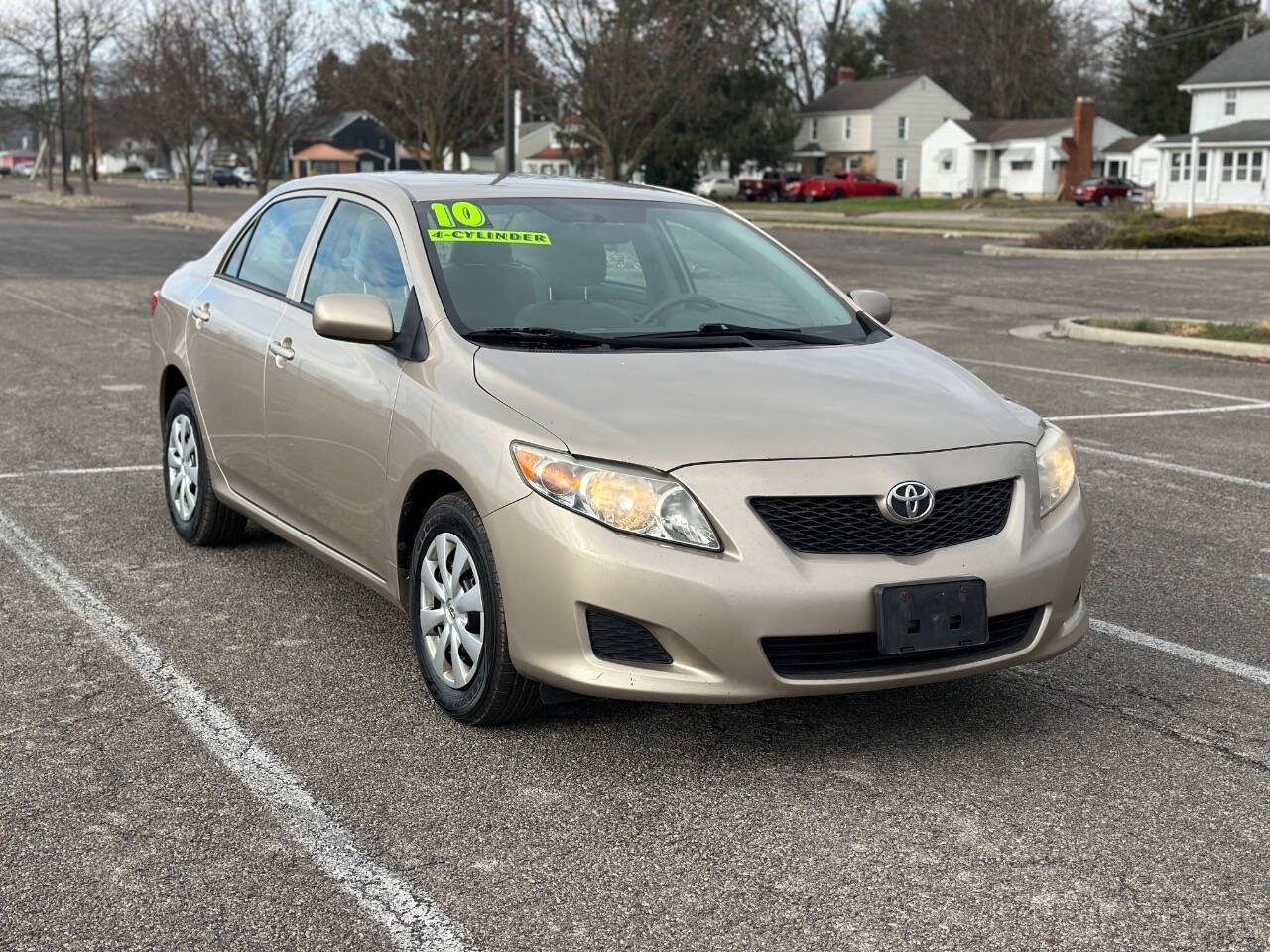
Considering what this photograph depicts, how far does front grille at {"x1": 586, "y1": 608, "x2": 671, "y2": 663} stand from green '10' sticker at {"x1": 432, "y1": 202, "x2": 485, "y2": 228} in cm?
185

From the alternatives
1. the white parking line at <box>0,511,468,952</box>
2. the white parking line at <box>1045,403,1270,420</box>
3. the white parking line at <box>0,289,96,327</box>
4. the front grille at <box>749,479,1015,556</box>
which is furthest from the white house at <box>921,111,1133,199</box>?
the front grille at <box>749,479,1015,556</box>

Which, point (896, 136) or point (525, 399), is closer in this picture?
point (525, 399)

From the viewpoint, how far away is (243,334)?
19.7ft

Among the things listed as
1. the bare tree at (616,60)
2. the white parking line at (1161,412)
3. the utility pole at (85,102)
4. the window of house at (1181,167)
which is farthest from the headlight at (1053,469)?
the utility pole at (85,102)

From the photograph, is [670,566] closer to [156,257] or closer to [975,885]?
[975,885]

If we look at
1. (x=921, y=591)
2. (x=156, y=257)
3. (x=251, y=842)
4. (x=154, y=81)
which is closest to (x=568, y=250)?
(x=921, y=591)

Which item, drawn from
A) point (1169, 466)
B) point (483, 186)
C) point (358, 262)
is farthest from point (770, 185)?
point (358, 262)

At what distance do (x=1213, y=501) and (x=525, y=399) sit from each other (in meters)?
4.84

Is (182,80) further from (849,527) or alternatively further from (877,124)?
(877,124)

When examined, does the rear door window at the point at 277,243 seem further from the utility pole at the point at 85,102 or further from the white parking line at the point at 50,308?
the utility pole at the point at 85,102

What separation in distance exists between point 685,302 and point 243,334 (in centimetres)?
183

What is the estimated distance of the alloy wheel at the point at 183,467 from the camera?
21.8ft

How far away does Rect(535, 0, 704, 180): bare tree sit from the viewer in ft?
142

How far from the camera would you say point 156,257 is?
94.2 feet
